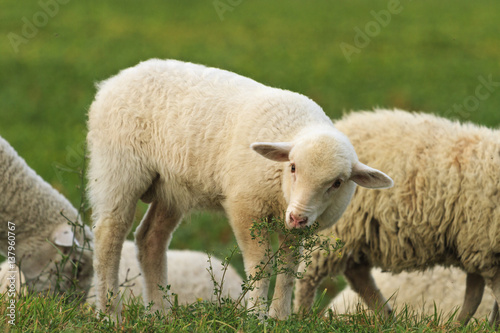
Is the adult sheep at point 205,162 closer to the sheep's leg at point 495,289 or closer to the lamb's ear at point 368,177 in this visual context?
the lamb's ear at point 368,177

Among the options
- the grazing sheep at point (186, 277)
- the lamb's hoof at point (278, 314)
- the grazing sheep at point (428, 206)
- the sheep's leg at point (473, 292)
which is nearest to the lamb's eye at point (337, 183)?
the lamb's hoof at point (278, 314)

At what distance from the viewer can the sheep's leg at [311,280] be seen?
6.02m

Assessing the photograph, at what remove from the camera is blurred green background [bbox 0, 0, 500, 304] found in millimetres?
15398

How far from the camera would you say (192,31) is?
2269cm

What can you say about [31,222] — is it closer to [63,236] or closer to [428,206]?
[63,236]

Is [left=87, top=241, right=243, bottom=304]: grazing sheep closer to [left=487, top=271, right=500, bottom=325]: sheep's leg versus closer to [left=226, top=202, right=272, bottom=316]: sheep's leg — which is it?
[left=487, top=271, right=500, bottom=325]: sheep's leg

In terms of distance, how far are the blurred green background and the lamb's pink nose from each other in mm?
7370

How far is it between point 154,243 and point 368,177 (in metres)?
1.77

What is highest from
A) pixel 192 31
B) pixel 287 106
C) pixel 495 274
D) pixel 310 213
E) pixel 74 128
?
pixel 192 31

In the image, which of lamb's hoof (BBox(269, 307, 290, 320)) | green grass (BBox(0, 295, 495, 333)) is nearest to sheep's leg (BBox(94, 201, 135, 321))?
green grass (BBox(0, 295, 495, 333))

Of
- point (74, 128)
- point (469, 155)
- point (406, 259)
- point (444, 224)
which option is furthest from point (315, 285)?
point (74, 128)

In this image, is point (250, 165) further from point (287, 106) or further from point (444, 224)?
point (444, 224)

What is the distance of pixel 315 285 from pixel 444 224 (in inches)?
50.2

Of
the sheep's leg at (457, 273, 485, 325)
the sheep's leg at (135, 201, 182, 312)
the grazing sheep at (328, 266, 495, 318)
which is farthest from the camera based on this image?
the grazing sheep at (328, 266, 495, 318)
